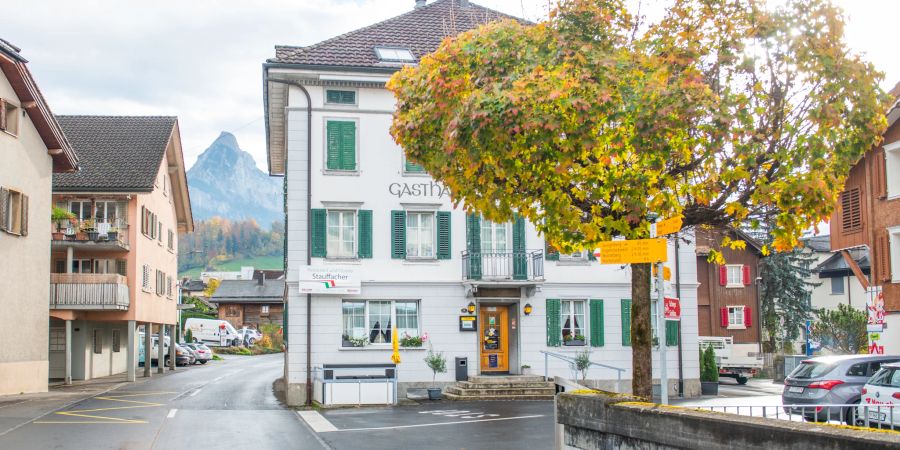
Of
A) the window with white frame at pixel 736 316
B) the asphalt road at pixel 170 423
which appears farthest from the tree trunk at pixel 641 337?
the window with white frame at pixel 736 316

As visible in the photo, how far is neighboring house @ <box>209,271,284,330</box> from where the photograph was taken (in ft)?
290

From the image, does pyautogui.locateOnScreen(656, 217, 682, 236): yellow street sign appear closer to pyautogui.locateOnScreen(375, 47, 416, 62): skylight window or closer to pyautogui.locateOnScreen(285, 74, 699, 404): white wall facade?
pyautogui.locateOnScreen(285, 74, 699, 404): white wall facade

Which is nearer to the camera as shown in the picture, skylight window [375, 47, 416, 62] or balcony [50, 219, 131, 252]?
skylight window [375, 47, 416, 62]

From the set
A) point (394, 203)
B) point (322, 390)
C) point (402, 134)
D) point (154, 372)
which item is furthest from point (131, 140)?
point (402, 134)

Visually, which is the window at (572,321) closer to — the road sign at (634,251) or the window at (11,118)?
the window at (11,118)

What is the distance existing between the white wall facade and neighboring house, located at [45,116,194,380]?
41.7 feet

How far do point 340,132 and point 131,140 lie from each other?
17726mm

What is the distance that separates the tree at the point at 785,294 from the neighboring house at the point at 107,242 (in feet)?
105

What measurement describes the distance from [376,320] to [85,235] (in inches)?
605

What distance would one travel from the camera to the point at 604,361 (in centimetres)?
2797

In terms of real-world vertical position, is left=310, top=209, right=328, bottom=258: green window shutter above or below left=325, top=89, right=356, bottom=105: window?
below

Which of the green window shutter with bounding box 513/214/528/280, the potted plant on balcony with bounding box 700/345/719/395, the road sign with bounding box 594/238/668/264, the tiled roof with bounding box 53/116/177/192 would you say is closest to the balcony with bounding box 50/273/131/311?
the tiled roof with bounding box 53/116/177/192

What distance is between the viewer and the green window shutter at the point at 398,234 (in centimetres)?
2702

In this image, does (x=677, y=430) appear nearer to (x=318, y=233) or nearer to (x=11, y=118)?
(x=318, y=233)
